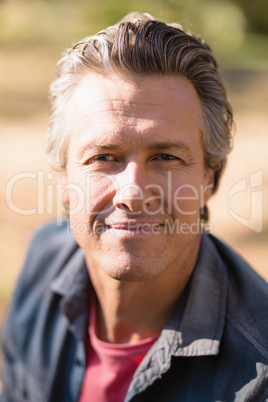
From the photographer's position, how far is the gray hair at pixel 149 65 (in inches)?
81.4

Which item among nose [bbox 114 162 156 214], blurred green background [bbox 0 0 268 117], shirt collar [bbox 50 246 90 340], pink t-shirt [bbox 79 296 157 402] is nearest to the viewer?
nose [bbox 114 162 156 214]

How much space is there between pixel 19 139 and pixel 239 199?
11.3ft

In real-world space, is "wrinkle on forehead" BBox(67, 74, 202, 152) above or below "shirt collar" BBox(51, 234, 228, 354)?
above

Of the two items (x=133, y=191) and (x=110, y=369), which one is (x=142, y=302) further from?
(x=133, y=191)

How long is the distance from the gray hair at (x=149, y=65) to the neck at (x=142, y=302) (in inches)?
20.4

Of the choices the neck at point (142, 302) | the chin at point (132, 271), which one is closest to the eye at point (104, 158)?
the chin at point (132, 271)

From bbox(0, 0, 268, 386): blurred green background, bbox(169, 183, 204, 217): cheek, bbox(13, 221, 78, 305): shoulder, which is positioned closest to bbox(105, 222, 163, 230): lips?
bbox(169, 183, 204, 217): cheek

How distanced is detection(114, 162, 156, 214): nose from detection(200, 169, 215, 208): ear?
36cm

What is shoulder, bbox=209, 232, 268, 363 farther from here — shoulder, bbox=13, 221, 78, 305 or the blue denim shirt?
shoulder, bbox=13, 221, 78, 305

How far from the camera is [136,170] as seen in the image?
2.03 meters

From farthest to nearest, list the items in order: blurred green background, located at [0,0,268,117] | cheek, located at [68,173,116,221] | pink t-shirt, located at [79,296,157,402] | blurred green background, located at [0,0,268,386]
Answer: blurred green background, located at [0,0,268,117] < blurred green background, located at [0,0,268,386] < pink t-shirt, located at [79,296,157,402] < cheek, located at [68,173,116,221]

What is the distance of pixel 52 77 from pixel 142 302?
7.91m

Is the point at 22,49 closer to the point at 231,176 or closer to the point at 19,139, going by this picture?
the point at 19,139

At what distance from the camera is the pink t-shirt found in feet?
7.57
